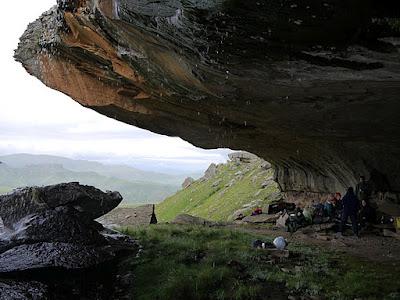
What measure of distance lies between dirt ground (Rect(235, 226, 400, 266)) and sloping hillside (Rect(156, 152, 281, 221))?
2819cm

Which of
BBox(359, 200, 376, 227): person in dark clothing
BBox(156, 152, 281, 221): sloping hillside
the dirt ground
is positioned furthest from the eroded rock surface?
BBox(156, 152, 281, 221): sloping hillside

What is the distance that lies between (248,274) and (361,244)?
28.8 feet

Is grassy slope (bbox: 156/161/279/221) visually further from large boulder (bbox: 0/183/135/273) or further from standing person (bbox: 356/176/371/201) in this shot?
→ large boulder (bbox: 0/183/135/273)

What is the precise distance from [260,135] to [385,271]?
12870 mm

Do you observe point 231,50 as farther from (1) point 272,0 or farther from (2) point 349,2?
(2) point 349,2

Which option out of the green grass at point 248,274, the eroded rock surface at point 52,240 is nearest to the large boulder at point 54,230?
the eroded rock surface at point 52,240

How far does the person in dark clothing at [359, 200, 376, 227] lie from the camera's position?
27002 mm

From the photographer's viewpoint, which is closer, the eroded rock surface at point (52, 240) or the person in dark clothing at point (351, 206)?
the eroded rock surface at point (52, 240)

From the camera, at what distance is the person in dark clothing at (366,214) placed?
1063 inches

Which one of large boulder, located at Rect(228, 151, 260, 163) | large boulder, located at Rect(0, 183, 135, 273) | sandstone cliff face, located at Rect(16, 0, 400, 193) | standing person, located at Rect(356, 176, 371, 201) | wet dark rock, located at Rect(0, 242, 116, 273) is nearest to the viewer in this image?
sandstone cliff face, located at Rect(16, 0, 400, 193)

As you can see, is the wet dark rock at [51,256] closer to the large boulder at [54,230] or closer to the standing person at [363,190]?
the large boulder at [54,230]

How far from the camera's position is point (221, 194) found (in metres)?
78.6

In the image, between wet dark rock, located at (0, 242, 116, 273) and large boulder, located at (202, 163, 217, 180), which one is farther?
large boulder, located at (202, 163, 217, 180)

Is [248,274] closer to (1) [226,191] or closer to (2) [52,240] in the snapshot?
(2) [52,240]
